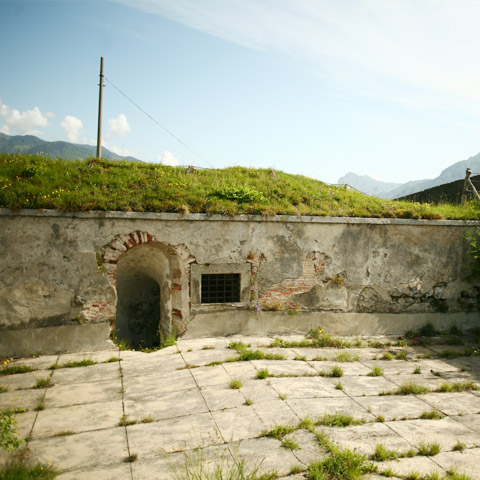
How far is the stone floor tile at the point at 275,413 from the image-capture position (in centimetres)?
539

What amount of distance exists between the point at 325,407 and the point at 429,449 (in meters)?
A: 1.52

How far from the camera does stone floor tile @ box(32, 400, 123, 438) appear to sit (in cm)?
519

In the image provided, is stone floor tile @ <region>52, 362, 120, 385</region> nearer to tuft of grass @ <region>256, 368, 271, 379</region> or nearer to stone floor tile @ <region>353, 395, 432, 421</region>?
tuft of grass @ <region>256, 368, 271, 379</region>

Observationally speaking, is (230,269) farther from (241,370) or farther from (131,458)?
(131,458)

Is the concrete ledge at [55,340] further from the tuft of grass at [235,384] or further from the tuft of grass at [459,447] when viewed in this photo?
A: the tuft of grass at [459,447]

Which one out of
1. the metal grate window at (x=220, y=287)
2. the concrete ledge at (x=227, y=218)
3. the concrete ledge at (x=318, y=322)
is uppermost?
the concrete ledge at (x=227, y=218)

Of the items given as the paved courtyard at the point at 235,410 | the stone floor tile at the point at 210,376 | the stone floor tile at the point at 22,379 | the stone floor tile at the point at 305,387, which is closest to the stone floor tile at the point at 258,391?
the paved courtyard at the point at 235,410

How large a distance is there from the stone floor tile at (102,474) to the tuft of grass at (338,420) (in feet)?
8.70

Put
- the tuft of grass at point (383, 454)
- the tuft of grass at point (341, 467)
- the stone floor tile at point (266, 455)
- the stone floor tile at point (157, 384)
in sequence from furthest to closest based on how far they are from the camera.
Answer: the stone floor tile at point (157, 384)
the tuft of grass at point (383, 454)
the stone floor tile at point (266, 455)
the tuft of grass at point (341, 467)

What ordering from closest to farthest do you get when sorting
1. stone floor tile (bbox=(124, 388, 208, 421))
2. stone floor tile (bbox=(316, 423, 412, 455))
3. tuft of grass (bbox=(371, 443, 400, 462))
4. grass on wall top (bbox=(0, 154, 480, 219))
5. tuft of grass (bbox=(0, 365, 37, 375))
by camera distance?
tuft of grass (bbox=(371, 443, 400, 462)), stone floor tile (bbox=(316, 423, 412, 455)), stone floor tile (bbox=(124, 388, 208, 421)), tuft of grass (bbox=(0, 365, 37, 375)), grass on wall top (bbox=(0, 154, 480, 219))

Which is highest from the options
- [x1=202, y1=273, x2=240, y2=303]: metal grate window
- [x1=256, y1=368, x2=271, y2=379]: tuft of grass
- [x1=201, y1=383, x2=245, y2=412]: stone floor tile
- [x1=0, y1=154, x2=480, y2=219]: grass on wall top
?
[x1=0, y1=154, x2=480, y2=219]: grass on wall top

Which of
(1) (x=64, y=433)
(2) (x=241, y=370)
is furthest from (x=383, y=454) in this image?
(1) (x=64, y=433)

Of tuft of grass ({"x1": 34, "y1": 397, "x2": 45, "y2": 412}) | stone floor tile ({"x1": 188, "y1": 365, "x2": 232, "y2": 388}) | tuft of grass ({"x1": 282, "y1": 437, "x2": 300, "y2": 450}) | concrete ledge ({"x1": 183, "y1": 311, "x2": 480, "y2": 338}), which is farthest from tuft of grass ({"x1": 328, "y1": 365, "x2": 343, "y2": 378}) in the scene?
tuft of grass ({"x1": 34, "y1": 397, "x2": 45, "y2": 412})

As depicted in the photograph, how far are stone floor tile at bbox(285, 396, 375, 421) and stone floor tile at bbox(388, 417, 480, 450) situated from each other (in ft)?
1.57
